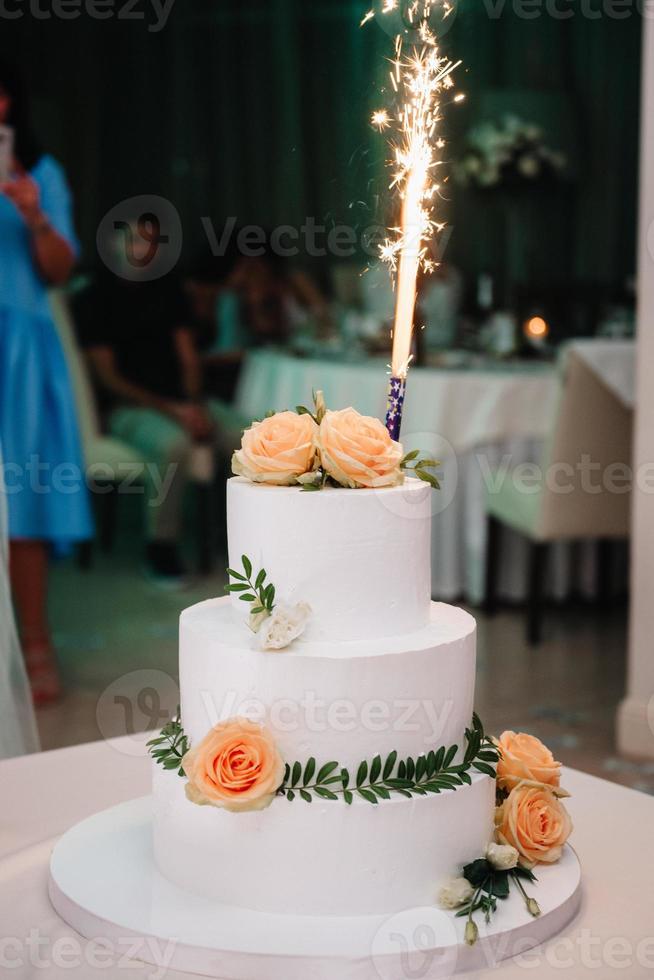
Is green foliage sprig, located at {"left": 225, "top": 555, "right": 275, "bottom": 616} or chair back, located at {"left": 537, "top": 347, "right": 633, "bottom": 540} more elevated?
green foliage sprig, located at {"left": 225, "top": 555, "right": 275, "bottom": 616}

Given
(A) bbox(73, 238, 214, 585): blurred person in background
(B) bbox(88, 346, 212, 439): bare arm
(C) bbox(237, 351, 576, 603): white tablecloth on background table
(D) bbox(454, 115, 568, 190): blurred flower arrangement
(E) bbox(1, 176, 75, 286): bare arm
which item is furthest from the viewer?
(D) bbox(454, 115, 568, 190): blurred flower arrangement

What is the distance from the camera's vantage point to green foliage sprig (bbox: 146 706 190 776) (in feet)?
4.01

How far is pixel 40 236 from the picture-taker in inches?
127

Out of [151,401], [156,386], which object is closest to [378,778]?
[151,401]

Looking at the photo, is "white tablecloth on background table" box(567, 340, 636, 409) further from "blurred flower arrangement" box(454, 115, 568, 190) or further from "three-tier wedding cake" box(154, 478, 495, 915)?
"three-tier wedding cake" box(154, 478, 495, 915)

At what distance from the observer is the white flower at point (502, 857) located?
119 centimetres

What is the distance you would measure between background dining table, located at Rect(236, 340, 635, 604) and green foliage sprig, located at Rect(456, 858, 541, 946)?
295 centimetres

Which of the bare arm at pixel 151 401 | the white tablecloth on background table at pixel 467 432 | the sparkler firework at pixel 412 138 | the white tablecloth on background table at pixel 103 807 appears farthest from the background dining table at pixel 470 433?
the sparkler firework at pixel 412 138

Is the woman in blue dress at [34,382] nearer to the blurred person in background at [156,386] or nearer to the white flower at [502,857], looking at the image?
the blurred person in background at [156,386]

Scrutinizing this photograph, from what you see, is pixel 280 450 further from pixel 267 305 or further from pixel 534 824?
pixel 267 305

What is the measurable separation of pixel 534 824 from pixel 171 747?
0.38 m

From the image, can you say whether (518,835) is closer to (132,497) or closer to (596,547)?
(596,547)

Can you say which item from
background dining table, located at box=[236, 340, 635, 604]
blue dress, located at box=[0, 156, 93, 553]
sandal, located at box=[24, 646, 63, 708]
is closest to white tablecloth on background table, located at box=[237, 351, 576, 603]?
background dining table, located at box=[236, 340, 635, 604]

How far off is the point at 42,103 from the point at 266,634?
6673mm
